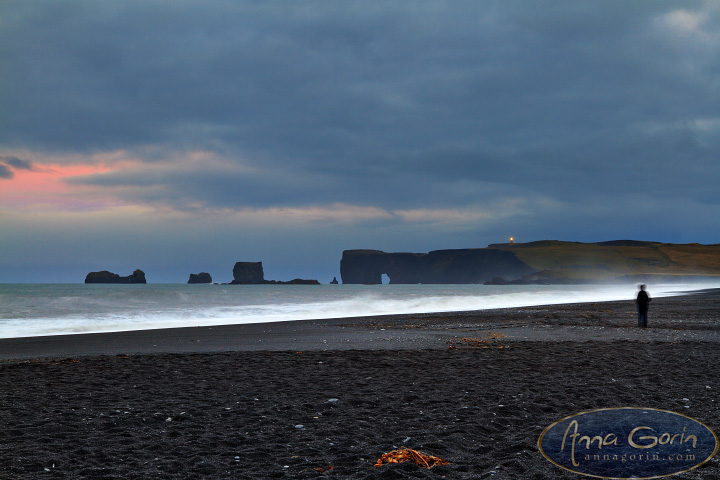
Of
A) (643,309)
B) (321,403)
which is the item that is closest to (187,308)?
(643,309)

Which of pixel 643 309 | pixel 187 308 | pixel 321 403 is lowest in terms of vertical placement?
pixel 187 308

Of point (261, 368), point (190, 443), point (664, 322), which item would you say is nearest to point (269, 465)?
point (190, 443)

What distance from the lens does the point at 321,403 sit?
25.6 feet

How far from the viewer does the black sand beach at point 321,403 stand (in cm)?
527

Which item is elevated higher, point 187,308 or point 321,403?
point 321,403

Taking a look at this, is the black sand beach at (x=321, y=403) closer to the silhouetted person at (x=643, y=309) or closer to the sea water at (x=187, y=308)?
the silhouetted person at (x=643, y=309)

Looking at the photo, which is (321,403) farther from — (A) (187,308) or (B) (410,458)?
(A) (187,308)

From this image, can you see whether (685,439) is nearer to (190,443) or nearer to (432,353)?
(190,443)

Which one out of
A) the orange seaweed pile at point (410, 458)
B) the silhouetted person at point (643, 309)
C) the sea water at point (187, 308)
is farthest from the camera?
the sea water at point (187, 308)

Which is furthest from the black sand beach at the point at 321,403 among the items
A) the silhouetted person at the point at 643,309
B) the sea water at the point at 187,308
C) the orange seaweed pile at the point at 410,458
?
the sea water at the point at 187,308

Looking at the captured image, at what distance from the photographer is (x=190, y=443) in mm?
5949

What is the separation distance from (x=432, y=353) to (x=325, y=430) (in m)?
7.36

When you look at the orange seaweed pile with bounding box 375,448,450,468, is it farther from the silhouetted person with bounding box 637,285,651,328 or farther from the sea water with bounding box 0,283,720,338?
the sea water with bounding box 0,283,720,338

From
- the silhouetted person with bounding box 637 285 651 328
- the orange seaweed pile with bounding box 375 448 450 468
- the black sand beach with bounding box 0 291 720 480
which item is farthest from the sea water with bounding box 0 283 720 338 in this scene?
the orange seaweed pile with bounding box 375 448 450 468
